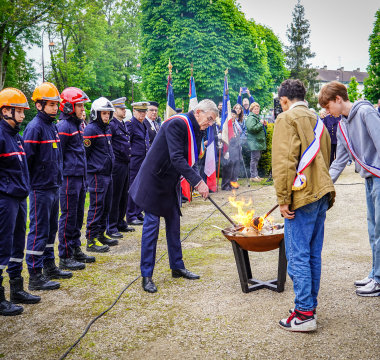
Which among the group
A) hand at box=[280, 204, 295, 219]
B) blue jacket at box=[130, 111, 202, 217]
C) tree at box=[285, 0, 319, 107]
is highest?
tree at box=[285, 0, 319, 107]

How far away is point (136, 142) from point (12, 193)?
4.34m

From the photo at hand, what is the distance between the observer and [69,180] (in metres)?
5.46

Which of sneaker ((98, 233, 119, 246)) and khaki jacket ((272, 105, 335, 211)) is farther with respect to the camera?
sneaker ((98, 233, 119, 246))

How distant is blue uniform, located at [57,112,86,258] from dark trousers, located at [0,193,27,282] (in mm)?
1138

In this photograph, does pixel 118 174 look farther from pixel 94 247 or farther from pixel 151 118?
pixel 151 118

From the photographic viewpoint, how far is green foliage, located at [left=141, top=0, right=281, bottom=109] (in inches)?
766

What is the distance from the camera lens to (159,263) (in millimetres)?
5664

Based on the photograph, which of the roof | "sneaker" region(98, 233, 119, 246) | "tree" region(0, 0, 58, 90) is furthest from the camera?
the roof

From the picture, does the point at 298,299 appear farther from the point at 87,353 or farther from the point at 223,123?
the point at 223,123

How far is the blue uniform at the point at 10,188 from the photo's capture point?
3.98 m

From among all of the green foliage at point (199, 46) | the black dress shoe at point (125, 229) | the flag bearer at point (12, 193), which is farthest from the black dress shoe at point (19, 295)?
the green foliage at point (199, 46)

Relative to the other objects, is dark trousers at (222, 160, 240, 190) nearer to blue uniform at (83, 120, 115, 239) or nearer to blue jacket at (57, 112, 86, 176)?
blue uniform at (83, 120, 115, 239)

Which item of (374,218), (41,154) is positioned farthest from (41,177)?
(374,218)

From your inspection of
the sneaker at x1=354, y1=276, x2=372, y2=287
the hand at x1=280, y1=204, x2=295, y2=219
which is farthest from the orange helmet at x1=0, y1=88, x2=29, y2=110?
the sneaker at x1=354, y1=276, x2=372, y2=287
